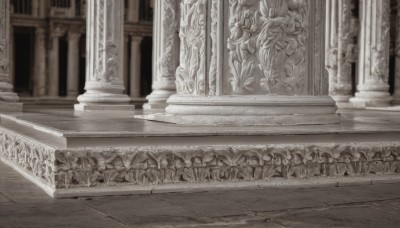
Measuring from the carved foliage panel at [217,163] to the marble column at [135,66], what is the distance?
29749 mm

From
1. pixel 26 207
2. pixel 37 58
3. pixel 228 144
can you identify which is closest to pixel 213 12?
pixel 228 144

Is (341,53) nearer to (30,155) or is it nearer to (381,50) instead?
(381,50)

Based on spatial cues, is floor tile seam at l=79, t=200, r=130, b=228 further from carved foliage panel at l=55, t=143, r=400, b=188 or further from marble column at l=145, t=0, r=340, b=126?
marble column at l=145, t=0, r=340, b=126

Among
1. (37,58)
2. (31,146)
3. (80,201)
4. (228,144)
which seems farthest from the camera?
(37,58)

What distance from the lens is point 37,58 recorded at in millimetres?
33312

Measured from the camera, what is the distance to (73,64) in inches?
1318

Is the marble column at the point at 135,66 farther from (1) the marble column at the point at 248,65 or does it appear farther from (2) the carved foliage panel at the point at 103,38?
(1) the marble column at the point at 248,65

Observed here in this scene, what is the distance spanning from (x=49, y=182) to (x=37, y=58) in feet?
97.1

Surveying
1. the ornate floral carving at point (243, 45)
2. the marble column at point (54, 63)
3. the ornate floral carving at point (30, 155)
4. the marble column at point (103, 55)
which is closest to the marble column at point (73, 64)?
the marble column at point (54, 63)

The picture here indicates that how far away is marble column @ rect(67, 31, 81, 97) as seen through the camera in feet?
109

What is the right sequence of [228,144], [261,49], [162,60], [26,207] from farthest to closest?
1. [162,60]
2. [261,49]
3. [228,144]
4. [26,207]

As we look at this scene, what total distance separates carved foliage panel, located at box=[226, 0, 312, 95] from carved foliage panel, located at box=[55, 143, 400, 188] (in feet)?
2.85

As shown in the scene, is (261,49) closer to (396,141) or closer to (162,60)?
(396,141)

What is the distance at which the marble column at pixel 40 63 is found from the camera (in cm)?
3309
